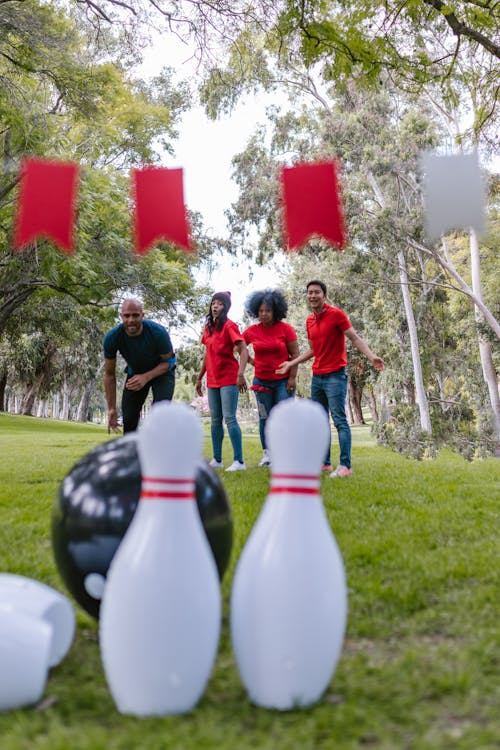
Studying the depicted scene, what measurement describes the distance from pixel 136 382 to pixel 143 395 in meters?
0.34

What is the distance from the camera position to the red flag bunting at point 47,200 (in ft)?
12.3

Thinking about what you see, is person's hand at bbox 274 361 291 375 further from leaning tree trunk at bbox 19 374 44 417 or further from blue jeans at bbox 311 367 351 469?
leaning tree trunk at bbox 19 374 44 417

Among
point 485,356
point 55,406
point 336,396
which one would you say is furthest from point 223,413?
point 55,406

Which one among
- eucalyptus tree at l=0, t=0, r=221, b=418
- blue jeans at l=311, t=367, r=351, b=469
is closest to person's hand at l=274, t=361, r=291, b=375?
blue jeans at l=311, t=367, r=351, b=469

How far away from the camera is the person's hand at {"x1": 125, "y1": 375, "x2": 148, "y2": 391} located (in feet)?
17.2

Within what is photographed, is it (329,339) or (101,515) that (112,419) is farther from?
(101,515)

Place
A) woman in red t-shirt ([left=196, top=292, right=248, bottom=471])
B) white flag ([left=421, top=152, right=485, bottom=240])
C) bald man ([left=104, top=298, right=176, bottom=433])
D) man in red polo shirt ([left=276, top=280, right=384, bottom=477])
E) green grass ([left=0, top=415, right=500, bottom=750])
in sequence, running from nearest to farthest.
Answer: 1. green grass ([left=0, top=415, right=500, bottom=750])
2. white flag ([left=421, top=152, right=485, bottom=240])
3. bald man ([left=104, top=298, right=176, bottom=433])
4. man in red polo shirt ([left=276, top=280, right=384, bottom=477])
5. woman in red t-shirt ([left=196, top=292, right=248, bottom=471])

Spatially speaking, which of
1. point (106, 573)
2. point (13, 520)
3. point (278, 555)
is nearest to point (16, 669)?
point (106, 573)

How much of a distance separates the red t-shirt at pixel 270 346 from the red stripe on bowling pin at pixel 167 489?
15.7 feet

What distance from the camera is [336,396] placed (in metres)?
6.24

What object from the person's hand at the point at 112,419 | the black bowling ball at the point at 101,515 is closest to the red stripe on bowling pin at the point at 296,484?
the black bowling ball at the point at 101,515

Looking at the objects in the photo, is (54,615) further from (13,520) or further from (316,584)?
(13,520)

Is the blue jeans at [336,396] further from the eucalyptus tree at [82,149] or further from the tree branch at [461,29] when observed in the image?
the eucalyptus tree at [82,149]

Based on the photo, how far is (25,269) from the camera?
50.8ft
